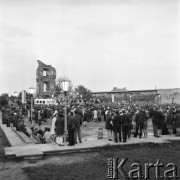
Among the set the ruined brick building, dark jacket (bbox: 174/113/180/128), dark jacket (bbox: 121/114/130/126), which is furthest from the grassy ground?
the ruined brick building

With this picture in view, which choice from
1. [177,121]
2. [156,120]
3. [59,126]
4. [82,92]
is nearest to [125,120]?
[156,120]

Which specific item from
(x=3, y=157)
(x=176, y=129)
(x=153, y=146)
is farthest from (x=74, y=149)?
(x=176, y=129)

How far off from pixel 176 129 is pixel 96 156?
24.3ft

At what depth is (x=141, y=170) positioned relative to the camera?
8.54 metres

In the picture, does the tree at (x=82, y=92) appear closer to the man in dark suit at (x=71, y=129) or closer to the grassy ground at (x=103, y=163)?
the man in dark suit at (x=71, y=129)

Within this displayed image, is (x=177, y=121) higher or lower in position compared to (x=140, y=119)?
lower

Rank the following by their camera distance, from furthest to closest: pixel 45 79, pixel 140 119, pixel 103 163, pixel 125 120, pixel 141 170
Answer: pixel 45 79
pixel 140 119
pixel 125 120
pixel 103 163
pixel 141 170

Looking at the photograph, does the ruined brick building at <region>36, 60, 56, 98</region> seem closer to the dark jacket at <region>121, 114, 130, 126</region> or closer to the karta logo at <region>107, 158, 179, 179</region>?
the dark jacket at <region>121, 114, 130, 126</region>

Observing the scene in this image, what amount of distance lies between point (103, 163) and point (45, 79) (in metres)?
66.8

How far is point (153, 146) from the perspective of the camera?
1273cm

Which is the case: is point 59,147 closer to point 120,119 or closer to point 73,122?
point 73,122

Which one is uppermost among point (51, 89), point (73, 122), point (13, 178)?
point (51, 89)

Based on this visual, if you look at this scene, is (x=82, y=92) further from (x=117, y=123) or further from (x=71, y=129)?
(x=71, y=129)

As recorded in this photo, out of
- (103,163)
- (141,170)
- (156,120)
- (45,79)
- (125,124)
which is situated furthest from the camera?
(45,79)
